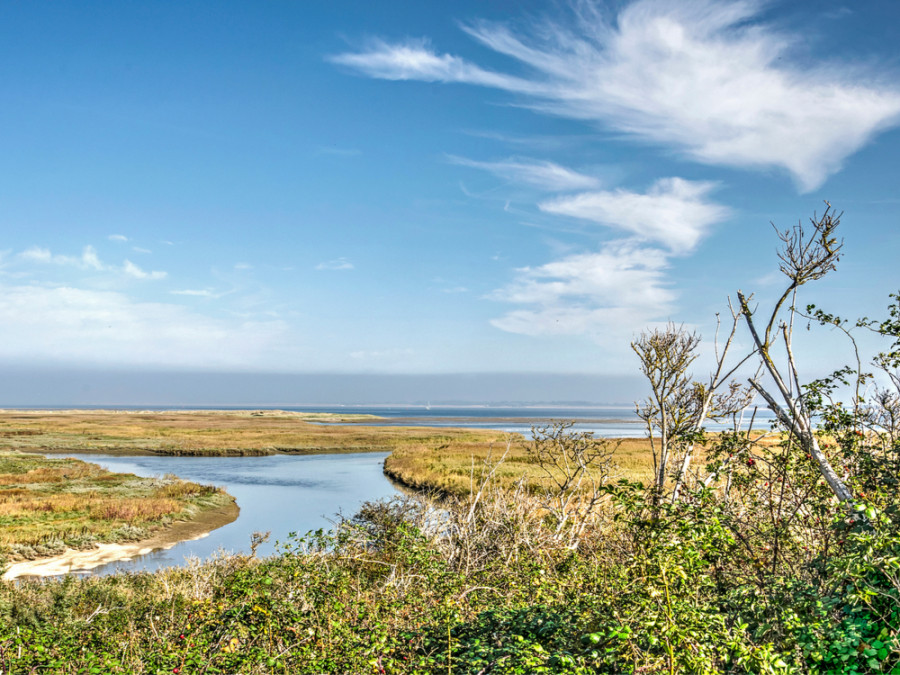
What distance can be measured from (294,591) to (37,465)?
43.8 meters

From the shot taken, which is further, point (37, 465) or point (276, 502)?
point (37, 465)

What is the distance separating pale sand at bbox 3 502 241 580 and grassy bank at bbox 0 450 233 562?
48 centimetres

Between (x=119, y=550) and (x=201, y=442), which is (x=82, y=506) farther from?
Result: (x=201, y=442)

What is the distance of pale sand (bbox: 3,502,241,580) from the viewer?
1869 cm

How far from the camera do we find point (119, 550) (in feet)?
70.5

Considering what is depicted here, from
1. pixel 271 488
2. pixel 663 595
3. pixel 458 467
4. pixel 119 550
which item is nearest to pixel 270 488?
pixel 271 488

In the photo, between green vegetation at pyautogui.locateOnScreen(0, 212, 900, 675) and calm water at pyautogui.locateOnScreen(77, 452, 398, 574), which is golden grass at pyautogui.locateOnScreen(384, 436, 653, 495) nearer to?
calm water at pyautogui.locateOnScreen(77, 452, 398, 574)

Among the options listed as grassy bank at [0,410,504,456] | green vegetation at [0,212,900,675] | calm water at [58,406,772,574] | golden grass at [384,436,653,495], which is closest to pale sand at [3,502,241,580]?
calm water at [58,406,772,574]

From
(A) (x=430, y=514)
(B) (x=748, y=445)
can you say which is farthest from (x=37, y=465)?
(B) (x=748, y=445)

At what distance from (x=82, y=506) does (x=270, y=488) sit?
10439mm

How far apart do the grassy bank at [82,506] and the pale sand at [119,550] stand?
1.57 ft

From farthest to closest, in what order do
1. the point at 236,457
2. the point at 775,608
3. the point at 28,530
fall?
the point at 236,457
the point at 28,530
the point at 775,608

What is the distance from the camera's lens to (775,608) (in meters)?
4.40

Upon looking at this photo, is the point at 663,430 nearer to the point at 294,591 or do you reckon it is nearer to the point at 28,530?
the point at 294,591
